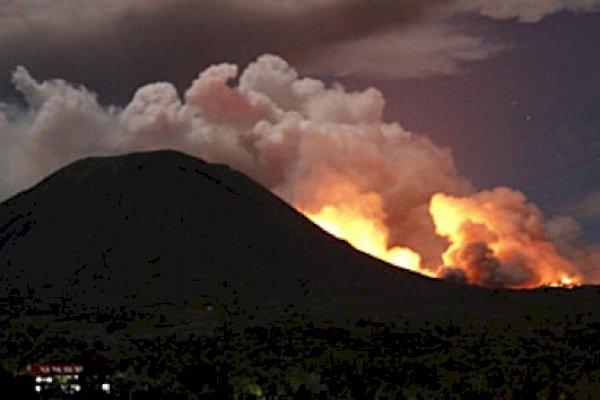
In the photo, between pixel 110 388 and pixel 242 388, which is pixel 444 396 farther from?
pixel 110 388

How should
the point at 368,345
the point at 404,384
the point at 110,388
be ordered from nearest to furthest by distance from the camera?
the point at 110,388, the point at 404,384, the point at 368,345

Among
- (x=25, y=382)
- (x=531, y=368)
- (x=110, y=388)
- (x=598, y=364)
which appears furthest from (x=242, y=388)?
(x=598, y=364)

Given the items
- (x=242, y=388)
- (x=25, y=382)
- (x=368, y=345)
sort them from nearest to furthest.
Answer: (x=25, y=382)
(x=242, y=388)
(x=368, y=345)

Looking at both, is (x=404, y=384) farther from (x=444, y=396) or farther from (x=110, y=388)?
(x=110, y=388)

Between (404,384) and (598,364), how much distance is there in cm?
3551

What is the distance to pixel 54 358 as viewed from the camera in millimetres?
166625

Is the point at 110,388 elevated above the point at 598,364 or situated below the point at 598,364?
below

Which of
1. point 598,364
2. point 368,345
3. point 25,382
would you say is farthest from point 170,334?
point 25,382

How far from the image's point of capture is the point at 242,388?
459 ft

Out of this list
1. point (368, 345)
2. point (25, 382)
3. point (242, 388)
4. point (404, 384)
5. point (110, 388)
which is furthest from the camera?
point (368, 345)

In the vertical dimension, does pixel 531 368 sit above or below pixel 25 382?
above

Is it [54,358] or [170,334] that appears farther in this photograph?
[170,334]

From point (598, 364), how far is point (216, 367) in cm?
5672

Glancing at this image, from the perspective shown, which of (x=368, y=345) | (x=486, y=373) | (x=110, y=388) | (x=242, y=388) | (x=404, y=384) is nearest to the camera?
(x=110, y=388)
